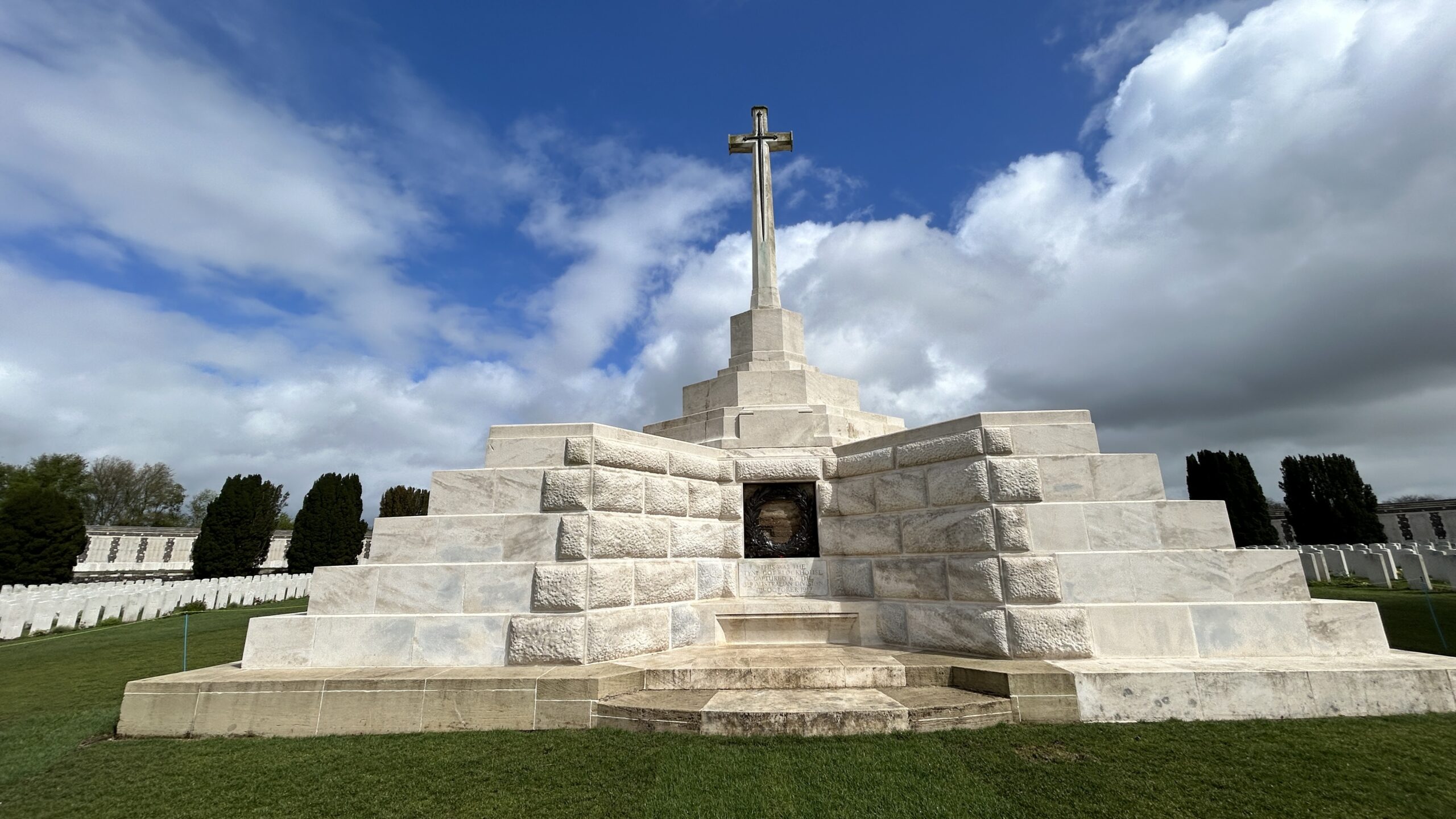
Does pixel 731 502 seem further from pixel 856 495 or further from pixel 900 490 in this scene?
pixel 900 490

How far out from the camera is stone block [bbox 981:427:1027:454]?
22.9 ft

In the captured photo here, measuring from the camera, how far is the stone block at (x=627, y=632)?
6.54 m

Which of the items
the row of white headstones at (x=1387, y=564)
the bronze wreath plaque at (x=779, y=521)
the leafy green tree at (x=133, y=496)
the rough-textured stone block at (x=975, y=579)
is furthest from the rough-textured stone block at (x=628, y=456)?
the leafy green tree at (x=133, y=496)

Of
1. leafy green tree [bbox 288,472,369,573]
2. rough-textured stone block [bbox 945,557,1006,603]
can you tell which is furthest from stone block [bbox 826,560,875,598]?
leafy green tree [bbox 288,472,369,573]

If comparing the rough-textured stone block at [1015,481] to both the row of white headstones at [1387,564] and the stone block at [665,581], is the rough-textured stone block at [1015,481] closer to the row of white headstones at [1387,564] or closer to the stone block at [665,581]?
the stone block at [665,581]

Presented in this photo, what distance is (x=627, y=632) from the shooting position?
22.4ft

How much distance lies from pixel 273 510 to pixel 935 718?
35758 mm

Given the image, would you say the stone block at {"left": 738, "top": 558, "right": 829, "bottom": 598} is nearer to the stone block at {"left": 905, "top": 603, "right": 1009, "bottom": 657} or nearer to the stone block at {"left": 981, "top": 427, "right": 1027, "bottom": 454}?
the stone block at {"left": 905, "top": 603, "right": 1009, "bottom": 657}

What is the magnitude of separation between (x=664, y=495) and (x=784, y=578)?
2139 mm

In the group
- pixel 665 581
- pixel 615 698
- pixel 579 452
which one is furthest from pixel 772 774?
pixel 579 452

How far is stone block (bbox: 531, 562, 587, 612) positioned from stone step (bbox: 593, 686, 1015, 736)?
1186mm

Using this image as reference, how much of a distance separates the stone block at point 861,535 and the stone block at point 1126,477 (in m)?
2.36

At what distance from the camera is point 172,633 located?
1252cm

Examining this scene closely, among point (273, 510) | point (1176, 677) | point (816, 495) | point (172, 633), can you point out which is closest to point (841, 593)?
point (816, 495)
